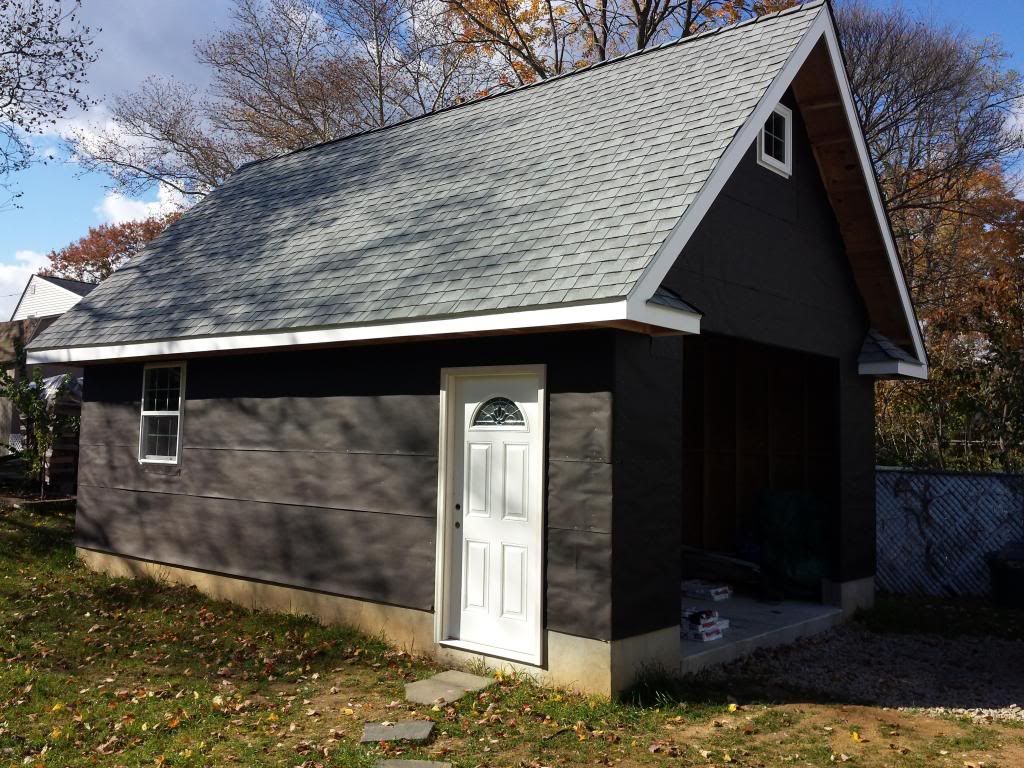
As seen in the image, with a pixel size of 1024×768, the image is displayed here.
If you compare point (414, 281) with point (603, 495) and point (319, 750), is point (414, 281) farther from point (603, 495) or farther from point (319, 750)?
point (319, 750)

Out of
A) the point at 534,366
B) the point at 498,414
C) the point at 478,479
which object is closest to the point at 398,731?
the point at 478,479

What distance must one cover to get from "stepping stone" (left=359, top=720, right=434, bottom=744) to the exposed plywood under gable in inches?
296

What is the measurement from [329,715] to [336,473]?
3.01 metres

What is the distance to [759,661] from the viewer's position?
8.63 m

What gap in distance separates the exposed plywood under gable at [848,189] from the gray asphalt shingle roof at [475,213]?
31.2 inches

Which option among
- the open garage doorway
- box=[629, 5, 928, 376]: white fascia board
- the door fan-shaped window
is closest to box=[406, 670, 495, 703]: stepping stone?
the door fan-shaped window

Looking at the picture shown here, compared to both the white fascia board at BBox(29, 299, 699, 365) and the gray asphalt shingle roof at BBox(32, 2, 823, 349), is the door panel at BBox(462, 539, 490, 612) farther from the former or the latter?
the gray asphalt shingle roof at BBox(32, 2, 823, 349)

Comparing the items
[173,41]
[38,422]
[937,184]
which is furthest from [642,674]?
[173,41]

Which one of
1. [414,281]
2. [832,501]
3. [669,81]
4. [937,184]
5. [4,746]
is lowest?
[4,746]

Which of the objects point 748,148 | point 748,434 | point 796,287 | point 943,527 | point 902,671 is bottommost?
point 902,671

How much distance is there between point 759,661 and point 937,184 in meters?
18.2

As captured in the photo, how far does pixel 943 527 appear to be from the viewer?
12648mm

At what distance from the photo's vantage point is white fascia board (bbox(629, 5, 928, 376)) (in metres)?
7.09

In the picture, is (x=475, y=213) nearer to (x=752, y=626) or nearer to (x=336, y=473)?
(x=336, y=473)
